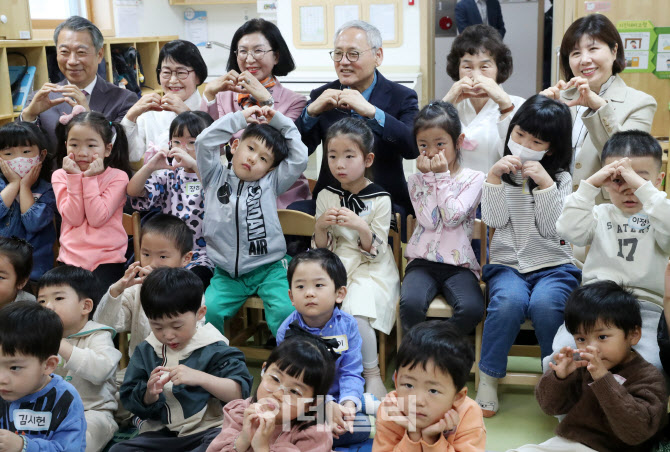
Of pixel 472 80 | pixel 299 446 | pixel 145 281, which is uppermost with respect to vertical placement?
pixel 472 80

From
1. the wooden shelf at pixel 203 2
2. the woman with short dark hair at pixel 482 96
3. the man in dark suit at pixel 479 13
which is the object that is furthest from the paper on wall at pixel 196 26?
the woman with short dark hair at pixel 482 96

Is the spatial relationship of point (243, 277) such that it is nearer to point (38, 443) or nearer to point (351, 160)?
point (351, 160)

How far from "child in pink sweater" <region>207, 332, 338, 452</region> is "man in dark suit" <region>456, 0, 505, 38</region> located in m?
5.16

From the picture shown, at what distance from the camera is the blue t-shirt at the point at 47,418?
195 centimetres

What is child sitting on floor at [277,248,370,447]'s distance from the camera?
7.78ft

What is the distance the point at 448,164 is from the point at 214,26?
4.87 m

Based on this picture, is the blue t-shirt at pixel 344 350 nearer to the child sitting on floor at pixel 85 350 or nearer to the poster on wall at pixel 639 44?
the child sitting on floor at pixel 85 350

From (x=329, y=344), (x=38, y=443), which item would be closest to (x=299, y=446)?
(x=329, y=344)

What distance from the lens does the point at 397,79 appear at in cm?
558

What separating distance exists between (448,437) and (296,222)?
1292mm

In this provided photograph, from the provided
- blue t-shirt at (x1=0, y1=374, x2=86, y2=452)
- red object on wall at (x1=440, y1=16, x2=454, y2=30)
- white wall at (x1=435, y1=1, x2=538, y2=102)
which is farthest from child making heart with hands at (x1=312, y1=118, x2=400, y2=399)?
red object on wall at (x1=440, y1=16, x2=454, y2=30)

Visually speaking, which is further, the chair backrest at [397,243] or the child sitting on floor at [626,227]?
the chair backrest at [397,243]

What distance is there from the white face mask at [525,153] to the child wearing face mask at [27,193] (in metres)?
1.94

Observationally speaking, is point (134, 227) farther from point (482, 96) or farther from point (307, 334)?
point (482, 96)
